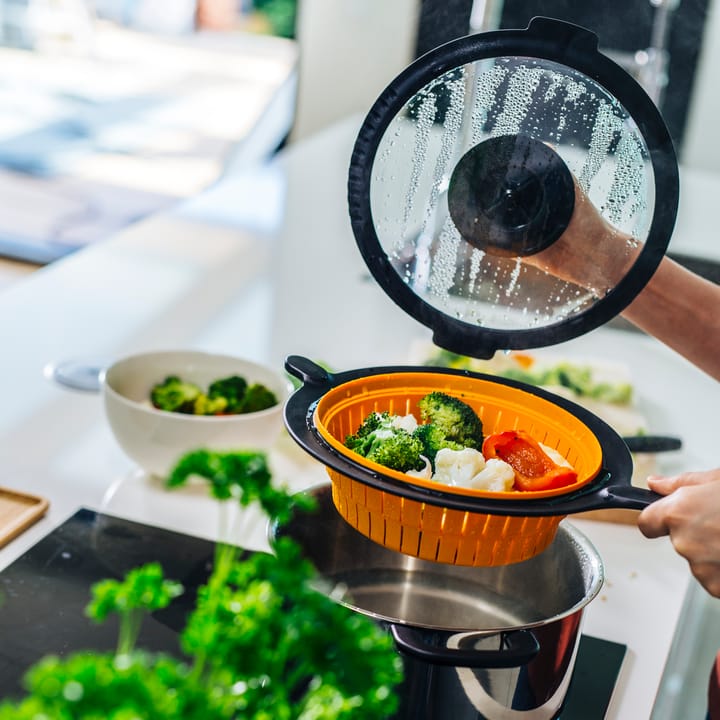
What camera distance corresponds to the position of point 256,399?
110 cm

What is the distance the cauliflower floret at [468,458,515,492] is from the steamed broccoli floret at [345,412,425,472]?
0.04 meters

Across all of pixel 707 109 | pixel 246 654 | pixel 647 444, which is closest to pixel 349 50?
pixel 707 109

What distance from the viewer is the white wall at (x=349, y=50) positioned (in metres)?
4.39

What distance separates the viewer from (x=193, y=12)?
4.82 meters

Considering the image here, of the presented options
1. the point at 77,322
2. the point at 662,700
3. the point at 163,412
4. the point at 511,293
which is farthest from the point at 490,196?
the point at 77,322

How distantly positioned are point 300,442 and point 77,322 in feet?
3.05

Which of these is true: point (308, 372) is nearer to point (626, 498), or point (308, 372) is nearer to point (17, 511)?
point (626, 498)

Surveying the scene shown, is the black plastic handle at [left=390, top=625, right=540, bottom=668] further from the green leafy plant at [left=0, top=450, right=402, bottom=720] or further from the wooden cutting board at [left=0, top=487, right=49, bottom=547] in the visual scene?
the wooden cutting board at [left=0, top=487, right=49, bottom=547]

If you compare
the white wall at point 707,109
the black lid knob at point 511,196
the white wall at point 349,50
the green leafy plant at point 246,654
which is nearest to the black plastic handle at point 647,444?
the black lid knob at point 511,196

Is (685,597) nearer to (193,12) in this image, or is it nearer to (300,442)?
(300,442)

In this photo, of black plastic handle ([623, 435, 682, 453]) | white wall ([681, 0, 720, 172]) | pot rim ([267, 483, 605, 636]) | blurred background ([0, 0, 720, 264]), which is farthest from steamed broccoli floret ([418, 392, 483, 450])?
white wall ([681, 0, 720, 172])

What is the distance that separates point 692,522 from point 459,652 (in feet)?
0.63

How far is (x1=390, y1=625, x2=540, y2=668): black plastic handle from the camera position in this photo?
25.2 inches

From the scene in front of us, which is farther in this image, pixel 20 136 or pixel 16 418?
pixel 20 136
